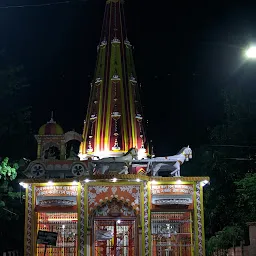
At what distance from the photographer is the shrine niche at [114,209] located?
20766 mm

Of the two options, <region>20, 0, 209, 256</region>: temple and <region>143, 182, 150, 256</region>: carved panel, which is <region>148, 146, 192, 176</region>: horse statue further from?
<region>143, 182, 150, 256</region>: carved panel

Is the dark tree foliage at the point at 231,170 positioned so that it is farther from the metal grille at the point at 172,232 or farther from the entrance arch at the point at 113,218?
the entrance arch at the point at 113,218

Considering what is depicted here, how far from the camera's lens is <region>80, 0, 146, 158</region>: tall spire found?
2503 cm

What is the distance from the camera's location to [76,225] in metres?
21.1

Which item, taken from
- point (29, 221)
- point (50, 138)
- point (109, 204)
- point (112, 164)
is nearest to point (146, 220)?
point (109, 204)

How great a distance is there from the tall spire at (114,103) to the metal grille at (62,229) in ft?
13.8

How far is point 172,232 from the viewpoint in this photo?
21.4m

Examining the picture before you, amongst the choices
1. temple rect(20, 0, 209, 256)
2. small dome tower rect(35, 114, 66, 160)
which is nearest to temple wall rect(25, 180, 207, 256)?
temple rect(20, 0, 209, 256)

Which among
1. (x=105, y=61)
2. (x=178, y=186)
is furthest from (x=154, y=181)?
(x=105, y=61)

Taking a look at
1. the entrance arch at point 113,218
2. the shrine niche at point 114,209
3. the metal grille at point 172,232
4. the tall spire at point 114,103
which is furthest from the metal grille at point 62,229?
the tall spire at point 114,103

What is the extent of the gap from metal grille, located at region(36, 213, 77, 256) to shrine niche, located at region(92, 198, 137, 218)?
1.34 meters

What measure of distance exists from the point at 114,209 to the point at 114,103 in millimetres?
→ 7048

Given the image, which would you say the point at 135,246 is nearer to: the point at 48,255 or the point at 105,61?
the point at 48,255

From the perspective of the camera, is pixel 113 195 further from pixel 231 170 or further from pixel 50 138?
pixel 231 170
